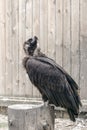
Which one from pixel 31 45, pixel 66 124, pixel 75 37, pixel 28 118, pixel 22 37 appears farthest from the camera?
pixel 22 37

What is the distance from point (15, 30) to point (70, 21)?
901mm

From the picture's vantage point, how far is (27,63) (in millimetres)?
4926

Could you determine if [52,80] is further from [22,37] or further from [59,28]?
[22,37]

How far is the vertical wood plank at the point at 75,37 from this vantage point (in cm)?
655

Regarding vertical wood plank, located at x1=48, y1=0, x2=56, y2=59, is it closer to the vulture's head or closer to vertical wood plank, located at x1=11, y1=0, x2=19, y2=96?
vertical wood plank, located at x1=11, y1=0, x2=19, y2=96

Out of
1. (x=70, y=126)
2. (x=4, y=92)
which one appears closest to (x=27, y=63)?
(x=70, y=126)

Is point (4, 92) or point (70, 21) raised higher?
point (70, 21)

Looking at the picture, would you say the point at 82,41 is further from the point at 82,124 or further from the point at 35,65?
the point at 35,65

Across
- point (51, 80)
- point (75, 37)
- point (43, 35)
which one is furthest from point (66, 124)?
point (51, 80)

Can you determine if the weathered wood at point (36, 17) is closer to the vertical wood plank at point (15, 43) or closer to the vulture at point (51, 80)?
the vertical wood plank at point (15, 43)

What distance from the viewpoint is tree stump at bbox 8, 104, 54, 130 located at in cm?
406

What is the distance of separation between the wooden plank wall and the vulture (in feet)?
5.44

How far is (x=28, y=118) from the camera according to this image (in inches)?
161

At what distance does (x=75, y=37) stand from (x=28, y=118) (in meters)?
2.72
